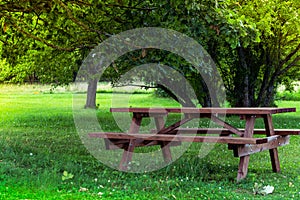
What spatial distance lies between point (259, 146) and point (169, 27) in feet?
11.5

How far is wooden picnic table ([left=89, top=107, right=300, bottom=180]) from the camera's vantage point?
7.26m

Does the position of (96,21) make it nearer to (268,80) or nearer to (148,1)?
(148,1)

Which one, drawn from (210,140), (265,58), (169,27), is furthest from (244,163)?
(265,58)

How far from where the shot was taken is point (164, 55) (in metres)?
11.3

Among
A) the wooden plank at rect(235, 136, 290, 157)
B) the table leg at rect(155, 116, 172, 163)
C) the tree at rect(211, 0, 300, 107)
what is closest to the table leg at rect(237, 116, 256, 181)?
the wooden plank at rect(235, 136, 290, 157)

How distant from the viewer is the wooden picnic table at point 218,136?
726 centimetres

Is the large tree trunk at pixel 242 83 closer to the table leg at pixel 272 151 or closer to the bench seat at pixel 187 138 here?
the table leg at pixel 272 151

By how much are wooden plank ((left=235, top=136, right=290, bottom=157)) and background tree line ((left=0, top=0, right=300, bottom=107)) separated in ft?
5.00

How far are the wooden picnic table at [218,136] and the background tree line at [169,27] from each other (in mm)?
1055

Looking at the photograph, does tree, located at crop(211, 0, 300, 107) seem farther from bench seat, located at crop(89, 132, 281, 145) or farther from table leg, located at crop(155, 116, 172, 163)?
bench seat, located at crop(89, 132, 281, 145)

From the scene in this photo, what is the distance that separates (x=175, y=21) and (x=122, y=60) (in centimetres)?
478

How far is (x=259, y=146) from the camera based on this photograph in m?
7.77

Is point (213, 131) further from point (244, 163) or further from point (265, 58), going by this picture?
point (265, 58)

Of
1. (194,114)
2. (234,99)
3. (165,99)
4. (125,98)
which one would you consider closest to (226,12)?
(194,114)
